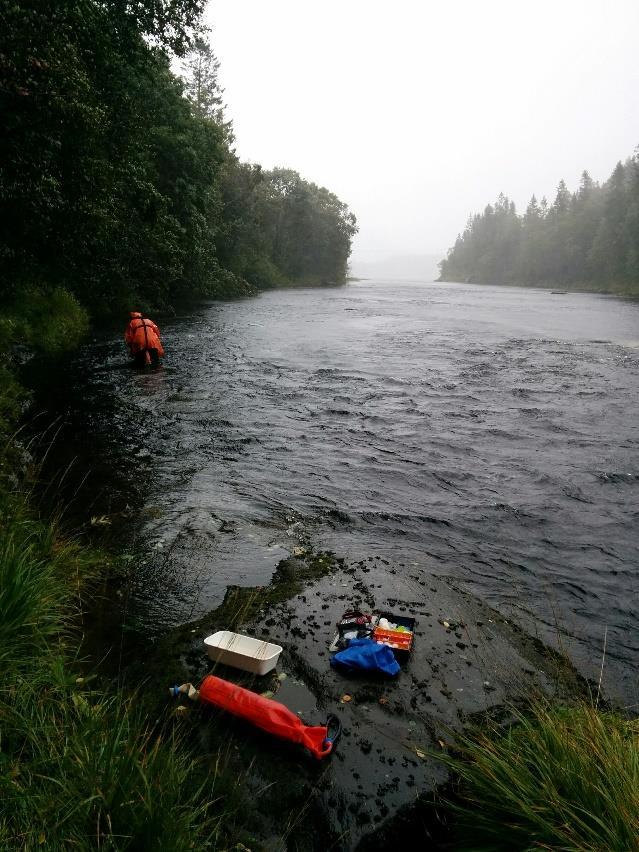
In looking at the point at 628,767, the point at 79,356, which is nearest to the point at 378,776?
the point at 628,767

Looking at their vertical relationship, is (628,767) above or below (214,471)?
above

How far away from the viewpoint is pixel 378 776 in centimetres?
Result: 371

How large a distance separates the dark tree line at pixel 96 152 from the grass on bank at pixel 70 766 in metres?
9.45

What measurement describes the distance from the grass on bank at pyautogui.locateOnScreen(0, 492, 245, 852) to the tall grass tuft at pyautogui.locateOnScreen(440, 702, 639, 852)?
4.93 ft

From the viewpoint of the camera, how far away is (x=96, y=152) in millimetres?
13555

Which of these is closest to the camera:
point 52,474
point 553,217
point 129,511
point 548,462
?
point 129,511

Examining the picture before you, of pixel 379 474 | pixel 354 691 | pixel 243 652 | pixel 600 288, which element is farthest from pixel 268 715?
pixel 600 288

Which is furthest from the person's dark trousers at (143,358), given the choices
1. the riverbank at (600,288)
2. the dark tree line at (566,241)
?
the dark tree line at (566,241)

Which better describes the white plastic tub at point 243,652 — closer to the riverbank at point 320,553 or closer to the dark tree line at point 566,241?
the riverbank at point 320,553

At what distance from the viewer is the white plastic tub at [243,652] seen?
4.46 metres

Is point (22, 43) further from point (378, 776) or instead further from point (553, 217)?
→ point (553, 217)

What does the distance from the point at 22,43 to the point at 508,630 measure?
1221cm

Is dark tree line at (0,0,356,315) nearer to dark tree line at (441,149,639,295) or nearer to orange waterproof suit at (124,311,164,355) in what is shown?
orange waterproof suit at (124,311,164,355)

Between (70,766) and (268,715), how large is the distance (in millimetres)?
1497
